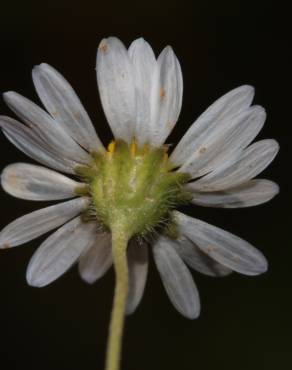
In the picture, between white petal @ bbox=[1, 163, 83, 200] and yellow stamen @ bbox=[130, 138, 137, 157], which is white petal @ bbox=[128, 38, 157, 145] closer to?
yellow stamen @ bbox=[130, 138, 137, 157]

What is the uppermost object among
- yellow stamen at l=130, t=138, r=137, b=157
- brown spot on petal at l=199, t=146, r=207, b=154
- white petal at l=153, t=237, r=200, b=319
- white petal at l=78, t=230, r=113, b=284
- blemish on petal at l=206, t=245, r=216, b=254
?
yellow stamen at l=130, t=138, r=137, b=157

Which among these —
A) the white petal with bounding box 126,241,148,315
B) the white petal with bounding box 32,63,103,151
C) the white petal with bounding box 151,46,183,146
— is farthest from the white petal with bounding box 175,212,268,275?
the white petal with bounding box 32,63,103,151

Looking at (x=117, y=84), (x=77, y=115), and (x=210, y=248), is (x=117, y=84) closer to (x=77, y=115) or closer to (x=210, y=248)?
(x=77, y=115)

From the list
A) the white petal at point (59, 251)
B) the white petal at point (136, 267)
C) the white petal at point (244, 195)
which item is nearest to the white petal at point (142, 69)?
the white petal at point (244, 195)

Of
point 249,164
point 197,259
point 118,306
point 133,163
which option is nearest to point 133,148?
point 133,163

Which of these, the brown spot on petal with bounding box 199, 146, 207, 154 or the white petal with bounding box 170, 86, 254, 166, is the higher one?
the white petal with bounding box 170, 86, 254, 166

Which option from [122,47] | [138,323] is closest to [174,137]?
[138,323]

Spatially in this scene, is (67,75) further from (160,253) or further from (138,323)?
(160,253)

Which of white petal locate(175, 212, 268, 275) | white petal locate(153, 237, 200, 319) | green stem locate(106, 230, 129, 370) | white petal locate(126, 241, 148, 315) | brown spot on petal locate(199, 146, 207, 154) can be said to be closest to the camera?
green stem locate(106, 230, 129, 370)
